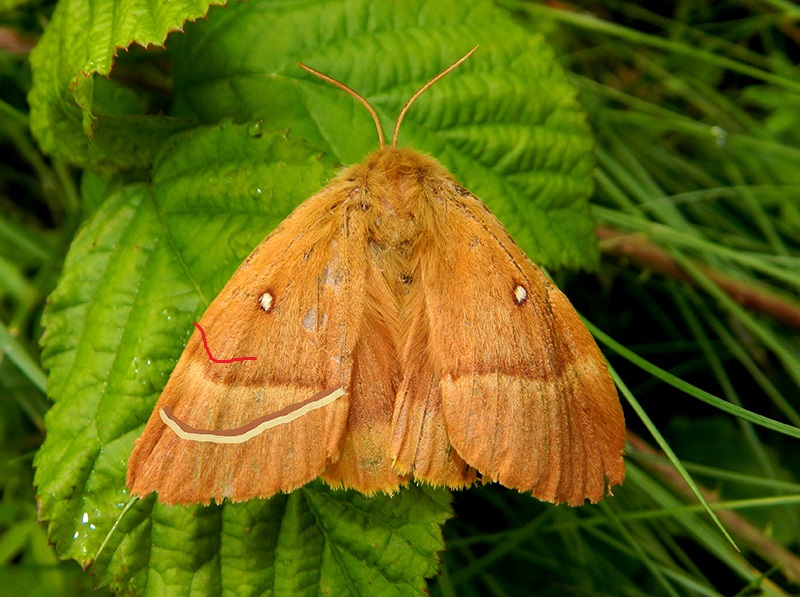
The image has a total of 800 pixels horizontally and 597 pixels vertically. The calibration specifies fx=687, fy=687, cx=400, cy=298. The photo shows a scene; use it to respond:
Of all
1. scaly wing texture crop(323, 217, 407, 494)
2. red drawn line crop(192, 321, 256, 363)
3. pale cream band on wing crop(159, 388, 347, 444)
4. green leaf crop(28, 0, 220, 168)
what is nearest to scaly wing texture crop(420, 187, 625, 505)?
scaly wing texture crop(323, 217, 407, 494)

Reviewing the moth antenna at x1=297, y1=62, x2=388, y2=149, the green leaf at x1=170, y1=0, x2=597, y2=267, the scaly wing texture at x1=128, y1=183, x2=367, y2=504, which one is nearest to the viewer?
the scaly wing texture at x1=128, y1=183, x2=367, y2=504

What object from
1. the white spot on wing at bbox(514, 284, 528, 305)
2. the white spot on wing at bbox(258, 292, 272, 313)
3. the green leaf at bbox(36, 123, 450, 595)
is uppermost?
the white spot on wing at bbox(514, 284, 528, 305)

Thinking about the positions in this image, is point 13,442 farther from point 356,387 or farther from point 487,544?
point 487,544

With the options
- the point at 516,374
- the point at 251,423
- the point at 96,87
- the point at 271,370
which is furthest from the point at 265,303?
the point at 96,87

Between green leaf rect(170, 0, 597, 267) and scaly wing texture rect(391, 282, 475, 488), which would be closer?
scaly wing texture rect(391, 282, 475, 488)

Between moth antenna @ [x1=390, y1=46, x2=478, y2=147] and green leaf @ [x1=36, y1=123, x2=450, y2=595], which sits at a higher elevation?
moth antenna @ [x1=390, y1=46, x2=478, y2=147]

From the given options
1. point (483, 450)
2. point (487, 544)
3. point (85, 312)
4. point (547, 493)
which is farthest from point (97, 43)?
point (487, 544)

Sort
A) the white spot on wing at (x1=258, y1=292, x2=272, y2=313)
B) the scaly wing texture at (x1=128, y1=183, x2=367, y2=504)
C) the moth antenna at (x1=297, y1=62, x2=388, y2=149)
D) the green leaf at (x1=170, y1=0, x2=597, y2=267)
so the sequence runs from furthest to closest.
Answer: the green leaf at (x1=170, y1=0, x2=597, y2=267), the moth antenna at (x1=297, y1=62, x2=388, y2=149), the white spot on wing at (x1=258, y1=292, x2=272, y2=313), the scaly wing texture at (x1=128, y1=183, x2=367, y2=504)

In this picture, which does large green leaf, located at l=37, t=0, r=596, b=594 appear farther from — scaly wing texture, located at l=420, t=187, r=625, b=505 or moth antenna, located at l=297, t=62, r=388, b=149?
scaly wing texture, located at l=420, t=187, r=625, b=505

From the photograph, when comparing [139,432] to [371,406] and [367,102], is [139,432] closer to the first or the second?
[371,406]
